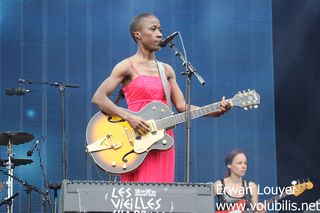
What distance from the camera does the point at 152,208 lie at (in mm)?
4203

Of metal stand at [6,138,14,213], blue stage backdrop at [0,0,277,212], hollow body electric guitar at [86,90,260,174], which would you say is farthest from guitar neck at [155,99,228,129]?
blue stage backdrop at [0,0,277,212]

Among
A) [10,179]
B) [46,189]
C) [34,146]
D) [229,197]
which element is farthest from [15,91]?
[229,197]

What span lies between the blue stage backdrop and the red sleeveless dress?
3.35 meters

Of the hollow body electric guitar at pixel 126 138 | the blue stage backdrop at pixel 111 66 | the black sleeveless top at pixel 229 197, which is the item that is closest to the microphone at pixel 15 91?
the blue stage backdrop at pixel 111 66

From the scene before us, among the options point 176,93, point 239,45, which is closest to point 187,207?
point 176,93

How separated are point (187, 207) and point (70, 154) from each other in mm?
5302

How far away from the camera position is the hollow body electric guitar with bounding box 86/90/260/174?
5.95 metres

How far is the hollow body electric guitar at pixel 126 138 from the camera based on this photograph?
5.95 metres

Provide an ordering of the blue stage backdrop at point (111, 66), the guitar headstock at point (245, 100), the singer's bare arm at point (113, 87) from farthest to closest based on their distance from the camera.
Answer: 1. the blue stage backdrop at point (111, 66)
2. the guitar headstock at point (245, 100)
3. the singer's bare arm at point (113, 87)

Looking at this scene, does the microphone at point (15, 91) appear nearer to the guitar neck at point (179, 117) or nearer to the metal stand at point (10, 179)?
the metal stand at point (10, 179)

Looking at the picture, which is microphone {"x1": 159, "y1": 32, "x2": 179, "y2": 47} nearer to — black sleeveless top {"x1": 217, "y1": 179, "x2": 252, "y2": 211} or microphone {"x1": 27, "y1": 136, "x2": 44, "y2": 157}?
black sleeveless top {"x1": 217, "y1": 179, "x2": 252, "y2": 211}

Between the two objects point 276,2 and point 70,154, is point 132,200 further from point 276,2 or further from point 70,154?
point 276,2

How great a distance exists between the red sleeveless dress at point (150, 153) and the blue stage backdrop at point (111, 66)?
3.35 meters

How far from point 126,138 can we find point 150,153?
0.25m
